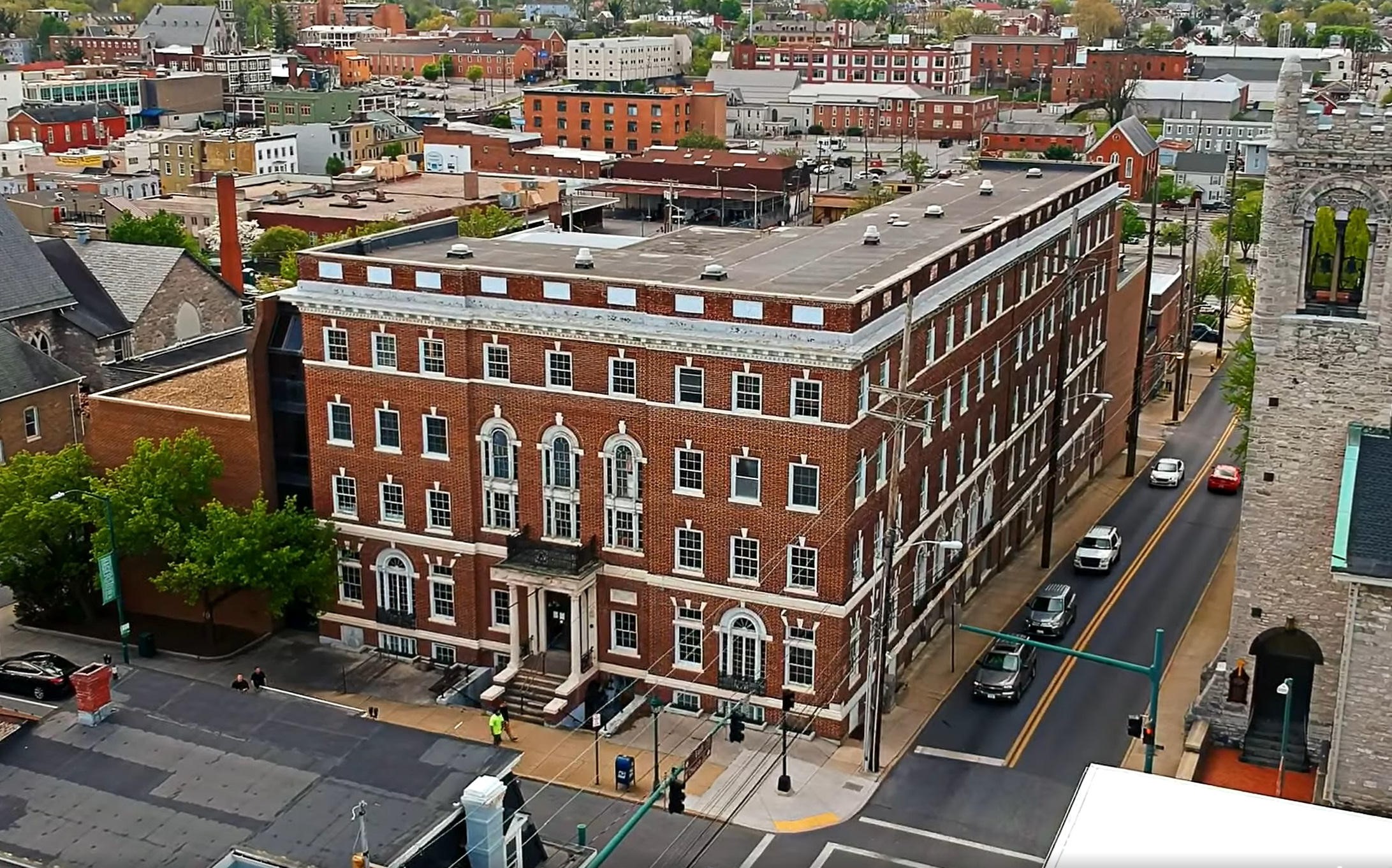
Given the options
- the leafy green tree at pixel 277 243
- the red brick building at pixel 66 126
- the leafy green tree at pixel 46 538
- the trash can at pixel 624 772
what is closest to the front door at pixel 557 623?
the trash can at pixel 624 772

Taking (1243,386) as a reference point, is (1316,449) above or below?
above

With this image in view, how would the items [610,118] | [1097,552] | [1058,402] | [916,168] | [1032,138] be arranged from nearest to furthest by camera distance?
1. [1058,402]
2. [1097,552]
3. [916,168]
4. [1032,138]
5. [610,118]

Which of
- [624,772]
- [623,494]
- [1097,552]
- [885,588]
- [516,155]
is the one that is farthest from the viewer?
[516,155]

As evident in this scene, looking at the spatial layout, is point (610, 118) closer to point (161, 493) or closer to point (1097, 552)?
point (1097, 552)

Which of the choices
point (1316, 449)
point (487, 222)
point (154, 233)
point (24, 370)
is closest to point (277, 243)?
point (154, 233)

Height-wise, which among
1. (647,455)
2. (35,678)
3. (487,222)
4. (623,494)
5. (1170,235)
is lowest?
(35,678)

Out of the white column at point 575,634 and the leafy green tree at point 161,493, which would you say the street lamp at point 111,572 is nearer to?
the leafy green tree at point 161,493
